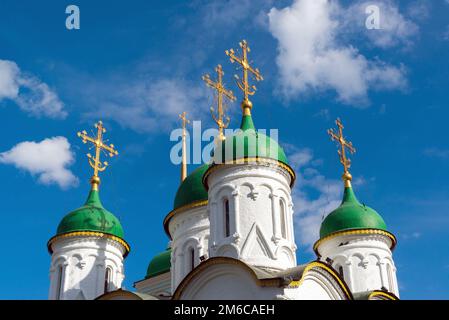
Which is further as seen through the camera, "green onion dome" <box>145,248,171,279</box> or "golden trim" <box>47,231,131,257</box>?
"green onion dome" <box>145,248,171,279</box>

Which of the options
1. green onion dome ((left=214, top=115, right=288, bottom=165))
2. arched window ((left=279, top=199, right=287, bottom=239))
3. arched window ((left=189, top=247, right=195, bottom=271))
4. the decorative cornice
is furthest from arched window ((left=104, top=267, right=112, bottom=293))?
arched window ((left=279, top=199, right=287, bottom=239))

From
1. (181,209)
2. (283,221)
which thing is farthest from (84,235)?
(283,221)

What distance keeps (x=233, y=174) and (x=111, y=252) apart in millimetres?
4991

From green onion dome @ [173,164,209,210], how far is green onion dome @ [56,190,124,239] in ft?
5.85

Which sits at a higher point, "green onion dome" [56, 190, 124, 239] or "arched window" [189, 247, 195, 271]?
"green onion dome" [56, 190, 124, 239]

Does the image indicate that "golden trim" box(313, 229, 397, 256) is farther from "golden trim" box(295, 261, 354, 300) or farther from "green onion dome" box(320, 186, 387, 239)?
"golden trim" box(295, 261, 354, 300)

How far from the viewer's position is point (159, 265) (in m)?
19.5

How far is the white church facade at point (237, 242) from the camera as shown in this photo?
12.5m

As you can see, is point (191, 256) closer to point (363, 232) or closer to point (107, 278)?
point (107, 278)

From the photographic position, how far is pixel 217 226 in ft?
47.6

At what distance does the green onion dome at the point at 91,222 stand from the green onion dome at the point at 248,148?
445cm

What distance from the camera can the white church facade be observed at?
1250 centimetres
